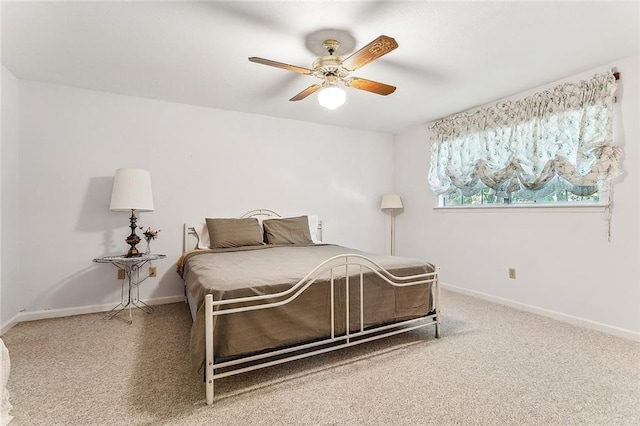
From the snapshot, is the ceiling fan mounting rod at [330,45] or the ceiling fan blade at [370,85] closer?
the ceiling fan mounting rod at [330,45]

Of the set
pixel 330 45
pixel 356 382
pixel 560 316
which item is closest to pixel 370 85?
pixel 330 45

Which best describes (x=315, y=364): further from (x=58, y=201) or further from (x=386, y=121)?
(x=386, y=121)

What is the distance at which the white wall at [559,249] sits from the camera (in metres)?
2.53

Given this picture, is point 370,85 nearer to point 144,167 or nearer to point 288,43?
point 288,43

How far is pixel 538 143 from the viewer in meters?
3.04

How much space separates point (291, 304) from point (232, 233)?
174cm

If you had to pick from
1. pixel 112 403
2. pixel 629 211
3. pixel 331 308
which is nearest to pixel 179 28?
pixel 331 308

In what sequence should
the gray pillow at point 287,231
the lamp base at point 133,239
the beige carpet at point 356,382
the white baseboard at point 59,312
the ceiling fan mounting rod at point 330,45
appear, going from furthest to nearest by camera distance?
the gray pillow at point 287,231 < the lamp base at point 133,239 < the white baseboard at point 59,312 < the ceiling fan mounting rod at point 330,45 < the beige carpet at point 356,382

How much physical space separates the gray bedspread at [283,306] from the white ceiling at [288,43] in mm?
1691

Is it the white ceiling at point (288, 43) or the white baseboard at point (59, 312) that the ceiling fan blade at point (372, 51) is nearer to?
the white ceiling at point (288, 43)

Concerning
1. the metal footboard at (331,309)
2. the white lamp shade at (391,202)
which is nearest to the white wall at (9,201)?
the metal footboard at (331,309)

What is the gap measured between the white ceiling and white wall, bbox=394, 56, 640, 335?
68cm

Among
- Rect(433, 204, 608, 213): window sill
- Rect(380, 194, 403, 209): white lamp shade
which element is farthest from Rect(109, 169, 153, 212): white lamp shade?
Rect(433, 204, 608, 213): window sill

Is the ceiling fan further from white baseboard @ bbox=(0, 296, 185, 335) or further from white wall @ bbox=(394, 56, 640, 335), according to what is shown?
white baseboard @ bbox=(0, 296, 185, 335)
